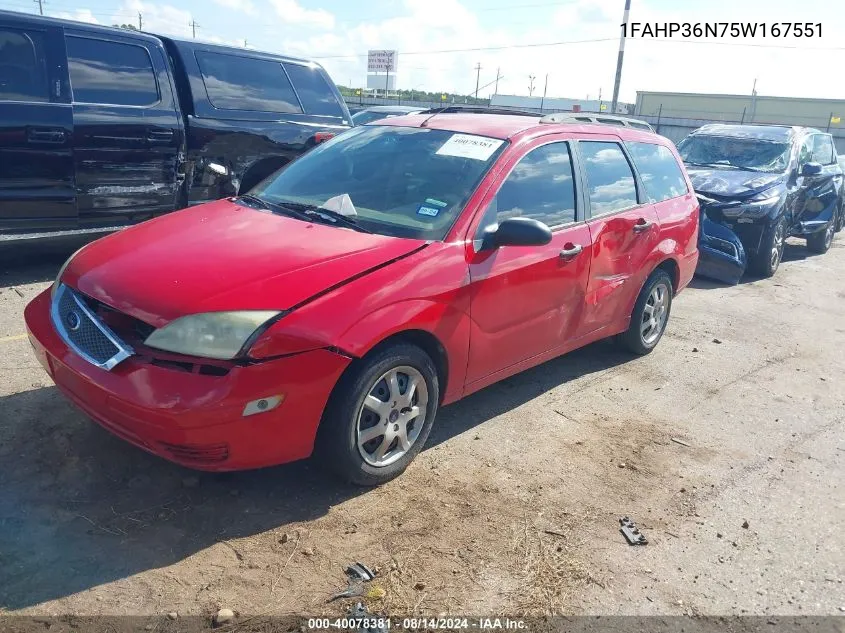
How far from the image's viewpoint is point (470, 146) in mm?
3959

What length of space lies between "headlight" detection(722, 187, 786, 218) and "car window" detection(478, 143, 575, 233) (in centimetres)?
507

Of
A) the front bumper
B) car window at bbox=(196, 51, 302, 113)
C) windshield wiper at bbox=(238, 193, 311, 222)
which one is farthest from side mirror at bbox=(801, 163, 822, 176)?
the front bumper

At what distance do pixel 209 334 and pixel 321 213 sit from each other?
3.91ft

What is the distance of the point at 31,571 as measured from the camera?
8.39 ft

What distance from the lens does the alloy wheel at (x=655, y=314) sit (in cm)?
537

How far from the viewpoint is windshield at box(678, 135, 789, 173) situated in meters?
9.41

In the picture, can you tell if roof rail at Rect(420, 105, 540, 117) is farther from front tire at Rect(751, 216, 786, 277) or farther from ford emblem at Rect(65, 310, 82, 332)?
front tire at Rect(751, 216, 786, 277)

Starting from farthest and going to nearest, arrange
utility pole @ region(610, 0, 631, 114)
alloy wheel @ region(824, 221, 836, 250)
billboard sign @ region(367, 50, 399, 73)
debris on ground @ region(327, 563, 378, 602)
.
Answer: billboard sign @ region(367, 50, 399, 73)
utility pole @ region(610, 0, 631, 114)
alloy wheel @ region(824, 221, 836, 250)
debris on ground @ region(327, 563, 378, 602)

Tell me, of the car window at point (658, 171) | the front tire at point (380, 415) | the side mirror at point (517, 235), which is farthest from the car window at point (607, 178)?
the front tire at point (380, 415)

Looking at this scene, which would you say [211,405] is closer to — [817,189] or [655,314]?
[655,314]

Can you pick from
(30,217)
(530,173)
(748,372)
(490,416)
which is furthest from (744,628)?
(30,217)

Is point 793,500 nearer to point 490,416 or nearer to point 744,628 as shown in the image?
point 744,628

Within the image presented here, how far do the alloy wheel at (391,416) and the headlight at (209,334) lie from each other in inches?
25.2

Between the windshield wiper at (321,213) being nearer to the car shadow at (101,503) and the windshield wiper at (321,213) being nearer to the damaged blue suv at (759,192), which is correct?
the car shadow at (101,503)
